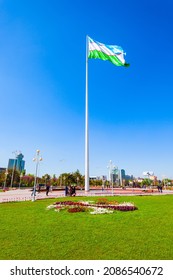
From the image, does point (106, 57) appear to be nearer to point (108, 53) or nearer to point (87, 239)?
point (108, 53)

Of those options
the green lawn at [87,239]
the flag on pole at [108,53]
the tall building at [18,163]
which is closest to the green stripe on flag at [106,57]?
the flag on pole at [108,53]

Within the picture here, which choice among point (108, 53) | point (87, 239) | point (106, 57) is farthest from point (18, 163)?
point (87, 239)

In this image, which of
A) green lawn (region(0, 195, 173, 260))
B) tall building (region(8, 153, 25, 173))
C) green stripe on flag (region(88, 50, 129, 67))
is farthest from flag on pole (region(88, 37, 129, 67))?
tall building (region(8, 153, 25, 173))

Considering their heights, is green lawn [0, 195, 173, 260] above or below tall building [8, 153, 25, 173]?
below

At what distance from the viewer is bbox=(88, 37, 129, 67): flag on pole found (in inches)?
924

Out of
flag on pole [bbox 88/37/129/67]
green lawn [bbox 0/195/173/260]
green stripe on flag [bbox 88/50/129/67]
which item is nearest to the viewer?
green lawn [bbox 0/195/173/260]

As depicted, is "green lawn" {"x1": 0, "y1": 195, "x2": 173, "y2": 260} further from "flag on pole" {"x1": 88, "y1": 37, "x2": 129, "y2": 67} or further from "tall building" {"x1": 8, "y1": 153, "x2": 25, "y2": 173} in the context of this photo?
"tall building" {"x1": 8, "y1": 153, "x2": 25, "y2": 173}

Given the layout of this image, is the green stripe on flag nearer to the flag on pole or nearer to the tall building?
the flag on pole

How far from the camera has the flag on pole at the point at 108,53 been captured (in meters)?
23.5

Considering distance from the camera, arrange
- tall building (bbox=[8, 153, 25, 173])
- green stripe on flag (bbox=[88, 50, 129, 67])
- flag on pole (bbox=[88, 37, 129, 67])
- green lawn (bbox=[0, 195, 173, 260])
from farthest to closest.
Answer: tall building (bbox=[8, 153, 25, 173])
flag on pole (bbox=[88, 37, 129, 67])
green stripe on flag (bbox=[88, 50, 129, 67])
green lawn (bbox=[0, 195, 173, 260])

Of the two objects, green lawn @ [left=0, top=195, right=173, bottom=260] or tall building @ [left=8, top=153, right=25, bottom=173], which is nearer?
green lawn @ [left=0, top=195, right=173, bottom=260]
